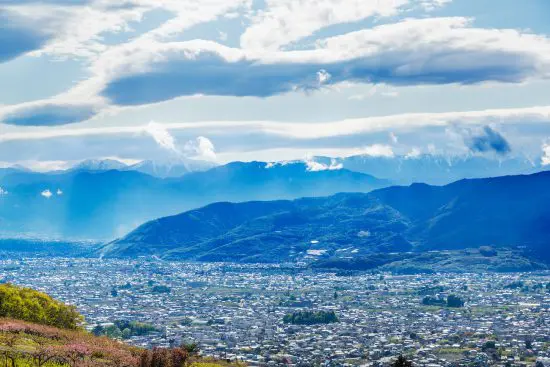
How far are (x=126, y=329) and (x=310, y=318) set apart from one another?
40.0 meters

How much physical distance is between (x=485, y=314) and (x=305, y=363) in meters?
82.2

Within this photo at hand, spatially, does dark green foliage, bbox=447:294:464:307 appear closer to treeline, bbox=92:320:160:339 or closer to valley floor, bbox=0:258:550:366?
valley floor, bbox=0:258:550:366

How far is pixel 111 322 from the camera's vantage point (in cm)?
15762

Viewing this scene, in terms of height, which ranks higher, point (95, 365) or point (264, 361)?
point (95, 365)

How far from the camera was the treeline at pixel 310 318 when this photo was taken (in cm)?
16212

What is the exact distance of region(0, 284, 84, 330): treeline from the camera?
6097 cm

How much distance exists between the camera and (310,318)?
164 metres

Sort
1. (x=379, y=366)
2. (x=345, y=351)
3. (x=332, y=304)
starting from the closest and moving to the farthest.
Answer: (x=379, y=366) → (x=345, y=351) → (x=332, y=304)

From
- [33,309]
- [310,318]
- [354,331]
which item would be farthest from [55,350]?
[310,318]

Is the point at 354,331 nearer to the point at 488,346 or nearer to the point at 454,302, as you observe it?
the point at 488,346

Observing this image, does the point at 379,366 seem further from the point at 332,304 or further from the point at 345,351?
the point at 332,304

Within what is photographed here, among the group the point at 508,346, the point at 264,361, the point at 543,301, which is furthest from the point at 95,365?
the point at 543,301

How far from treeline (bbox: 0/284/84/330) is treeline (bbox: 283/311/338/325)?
322ft

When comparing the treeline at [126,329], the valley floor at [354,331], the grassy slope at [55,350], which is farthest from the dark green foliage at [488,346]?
the grassy slope at [55,350]
